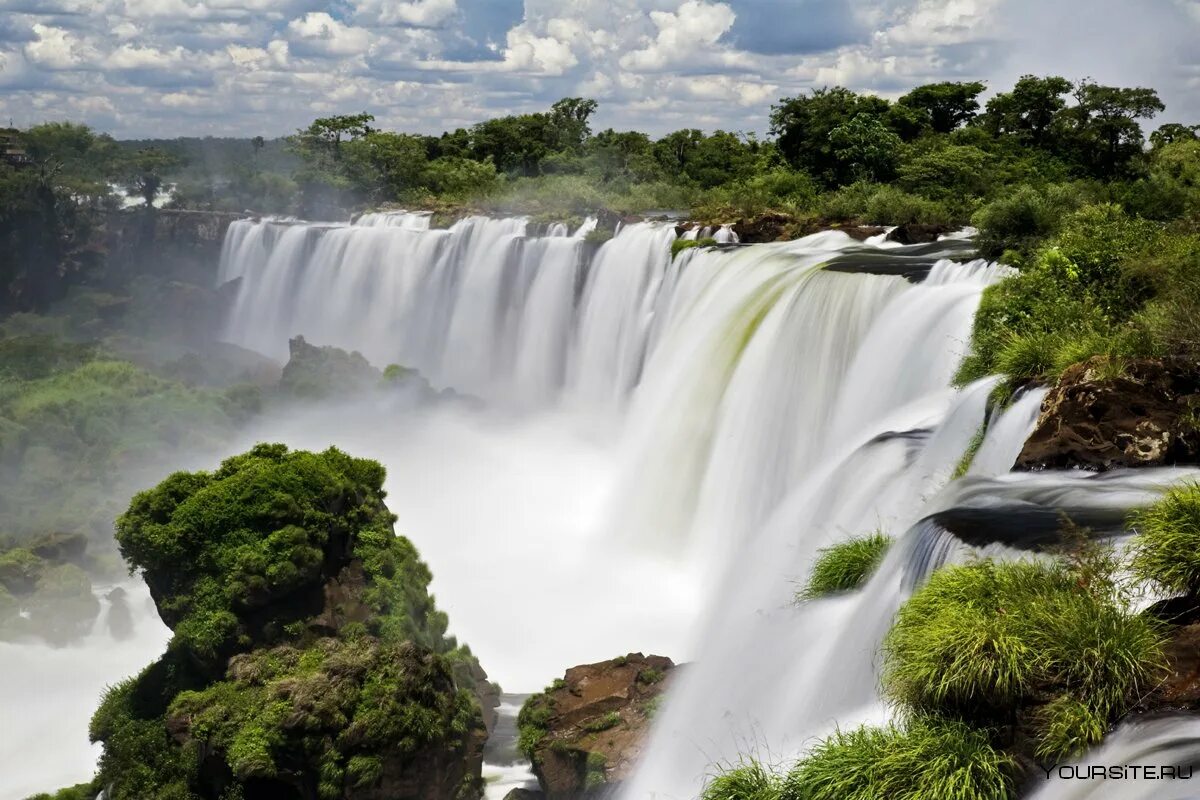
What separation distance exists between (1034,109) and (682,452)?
23.5 m

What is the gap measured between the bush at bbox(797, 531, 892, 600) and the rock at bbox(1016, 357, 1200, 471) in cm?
174

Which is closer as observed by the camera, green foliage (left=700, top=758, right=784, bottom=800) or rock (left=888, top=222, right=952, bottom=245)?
green foliage (left=700, top=758, right=784, bottom=800)

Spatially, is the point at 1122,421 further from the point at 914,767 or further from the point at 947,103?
the point at 947,103

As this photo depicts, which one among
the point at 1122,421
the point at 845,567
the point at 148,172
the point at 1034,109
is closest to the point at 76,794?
the point at 845,567

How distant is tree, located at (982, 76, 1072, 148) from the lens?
3562 cm

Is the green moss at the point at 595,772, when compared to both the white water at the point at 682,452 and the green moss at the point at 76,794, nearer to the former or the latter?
the white water at the point at 682,452

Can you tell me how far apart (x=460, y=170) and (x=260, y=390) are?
21.7m

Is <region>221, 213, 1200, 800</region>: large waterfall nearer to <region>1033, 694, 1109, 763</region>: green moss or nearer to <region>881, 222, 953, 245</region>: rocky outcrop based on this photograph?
<region>1033, 694, 1109, 763</region>: green moss

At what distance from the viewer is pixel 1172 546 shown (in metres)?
8.02

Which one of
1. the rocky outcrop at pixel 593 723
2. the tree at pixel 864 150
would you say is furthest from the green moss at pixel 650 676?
the tree at pixel 864 150

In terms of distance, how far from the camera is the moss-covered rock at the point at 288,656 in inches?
472

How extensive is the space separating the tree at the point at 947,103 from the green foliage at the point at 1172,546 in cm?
3459

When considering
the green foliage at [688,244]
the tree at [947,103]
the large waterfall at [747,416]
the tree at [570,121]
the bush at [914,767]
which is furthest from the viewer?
the tree at [570,121]

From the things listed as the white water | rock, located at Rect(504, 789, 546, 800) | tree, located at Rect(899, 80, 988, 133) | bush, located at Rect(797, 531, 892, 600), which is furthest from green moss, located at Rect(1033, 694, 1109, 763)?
tree, located at Rect(899, 80, 988, 133)
